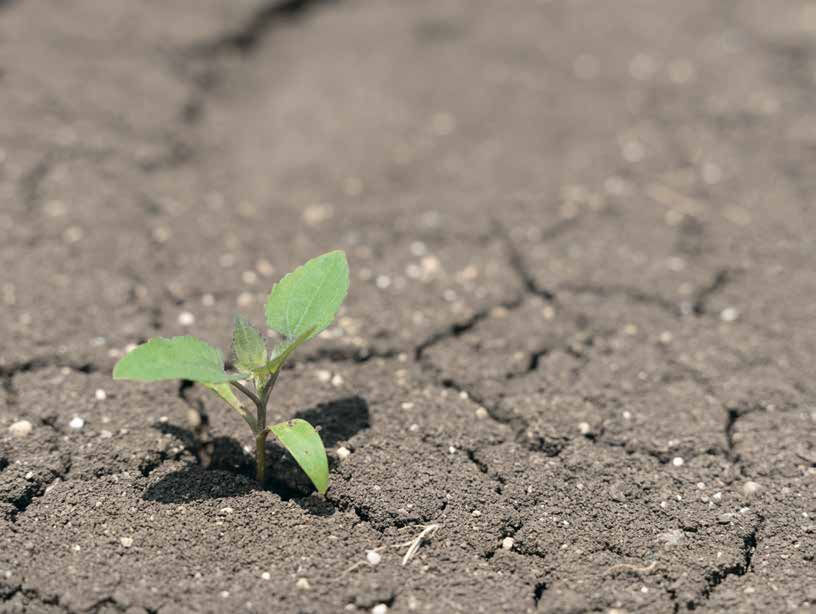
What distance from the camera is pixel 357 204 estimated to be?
10.7 feet

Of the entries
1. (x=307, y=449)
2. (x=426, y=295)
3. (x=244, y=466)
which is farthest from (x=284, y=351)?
(x=426, y=295)

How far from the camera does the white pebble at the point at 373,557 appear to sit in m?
2.01

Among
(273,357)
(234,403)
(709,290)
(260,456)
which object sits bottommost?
(709,290)

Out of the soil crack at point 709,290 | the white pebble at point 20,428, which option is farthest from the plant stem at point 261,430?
the soil crack at point 709,290

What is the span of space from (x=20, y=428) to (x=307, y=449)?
0.76 meters

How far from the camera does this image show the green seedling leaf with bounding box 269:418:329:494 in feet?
6.52

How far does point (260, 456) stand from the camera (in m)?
2.15

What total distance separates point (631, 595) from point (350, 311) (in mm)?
1131

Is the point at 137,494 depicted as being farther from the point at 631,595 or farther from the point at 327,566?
the point at 631,595

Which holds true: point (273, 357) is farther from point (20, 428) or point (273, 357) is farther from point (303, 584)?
point (20, 428)

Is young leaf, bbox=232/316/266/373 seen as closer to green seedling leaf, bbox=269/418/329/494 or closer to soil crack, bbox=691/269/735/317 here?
green seedling leaf, bbox=269/418/329/494

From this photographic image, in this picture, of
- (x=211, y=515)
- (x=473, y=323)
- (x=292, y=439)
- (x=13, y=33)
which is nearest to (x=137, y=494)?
(x=211, y=515)

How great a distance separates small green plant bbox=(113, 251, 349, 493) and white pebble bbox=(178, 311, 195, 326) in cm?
54

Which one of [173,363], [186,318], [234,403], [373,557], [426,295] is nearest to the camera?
[173,363]
